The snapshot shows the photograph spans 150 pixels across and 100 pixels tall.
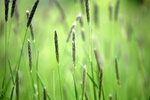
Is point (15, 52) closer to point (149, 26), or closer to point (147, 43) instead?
point (147, 43)

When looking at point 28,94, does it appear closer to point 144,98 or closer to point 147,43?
point 144,98

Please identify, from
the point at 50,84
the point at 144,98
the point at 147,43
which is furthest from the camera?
the point at 147,43

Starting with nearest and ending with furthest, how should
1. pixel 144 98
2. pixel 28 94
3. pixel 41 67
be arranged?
pixel 28 94
pixel 144 98
pixel 41 67

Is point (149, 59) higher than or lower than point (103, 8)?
lower

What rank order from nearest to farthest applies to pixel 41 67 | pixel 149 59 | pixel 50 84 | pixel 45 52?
1. pixel 50 84
2. pixel 41 67
3. pixel 149 59
4. pixel 45 52

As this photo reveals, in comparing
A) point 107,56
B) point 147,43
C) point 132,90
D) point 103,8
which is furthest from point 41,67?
point 103,8

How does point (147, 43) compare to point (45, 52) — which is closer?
point (45, 52)

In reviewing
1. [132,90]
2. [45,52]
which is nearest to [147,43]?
[45,52]

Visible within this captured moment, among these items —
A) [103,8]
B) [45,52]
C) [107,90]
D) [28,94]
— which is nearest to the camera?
[28,94]

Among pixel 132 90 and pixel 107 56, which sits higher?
pixel 107 56
